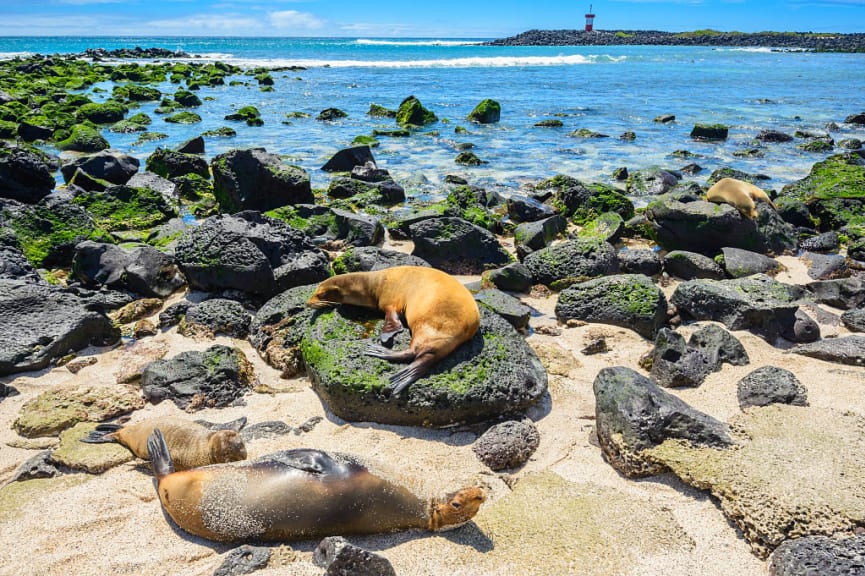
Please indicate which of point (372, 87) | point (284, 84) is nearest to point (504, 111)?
point (372, 87)

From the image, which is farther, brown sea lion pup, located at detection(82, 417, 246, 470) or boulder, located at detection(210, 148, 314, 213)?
boulder, located at detection(210, 148, 314, 213)

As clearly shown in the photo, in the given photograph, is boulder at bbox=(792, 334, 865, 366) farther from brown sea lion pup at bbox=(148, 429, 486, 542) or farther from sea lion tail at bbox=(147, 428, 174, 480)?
sea lion tail at bbox=(147, 428, 174, 480)

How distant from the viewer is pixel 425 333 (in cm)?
508

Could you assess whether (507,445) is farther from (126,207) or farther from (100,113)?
(100,113)

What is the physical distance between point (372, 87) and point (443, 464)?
3759cm

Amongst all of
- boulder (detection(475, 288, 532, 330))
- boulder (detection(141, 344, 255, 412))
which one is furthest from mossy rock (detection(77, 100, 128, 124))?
boulder (detection(475, 288, 532, 330))

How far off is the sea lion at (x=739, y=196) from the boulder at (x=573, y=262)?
2.87 m

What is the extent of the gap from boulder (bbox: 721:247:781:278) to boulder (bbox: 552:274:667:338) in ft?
6.70

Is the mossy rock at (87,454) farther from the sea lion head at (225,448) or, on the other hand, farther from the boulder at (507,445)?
the boulder at (507,445)

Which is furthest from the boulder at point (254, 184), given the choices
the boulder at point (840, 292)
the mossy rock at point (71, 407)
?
the boulder at point (840, 292)

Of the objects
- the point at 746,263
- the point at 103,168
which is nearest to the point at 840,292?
the point at 746,263

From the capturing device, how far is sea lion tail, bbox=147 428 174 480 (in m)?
3.86

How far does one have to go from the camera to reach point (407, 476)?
3.74m

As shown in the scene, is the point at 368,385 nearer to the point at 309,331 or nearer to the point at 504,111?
Answer: the point at 309,331
